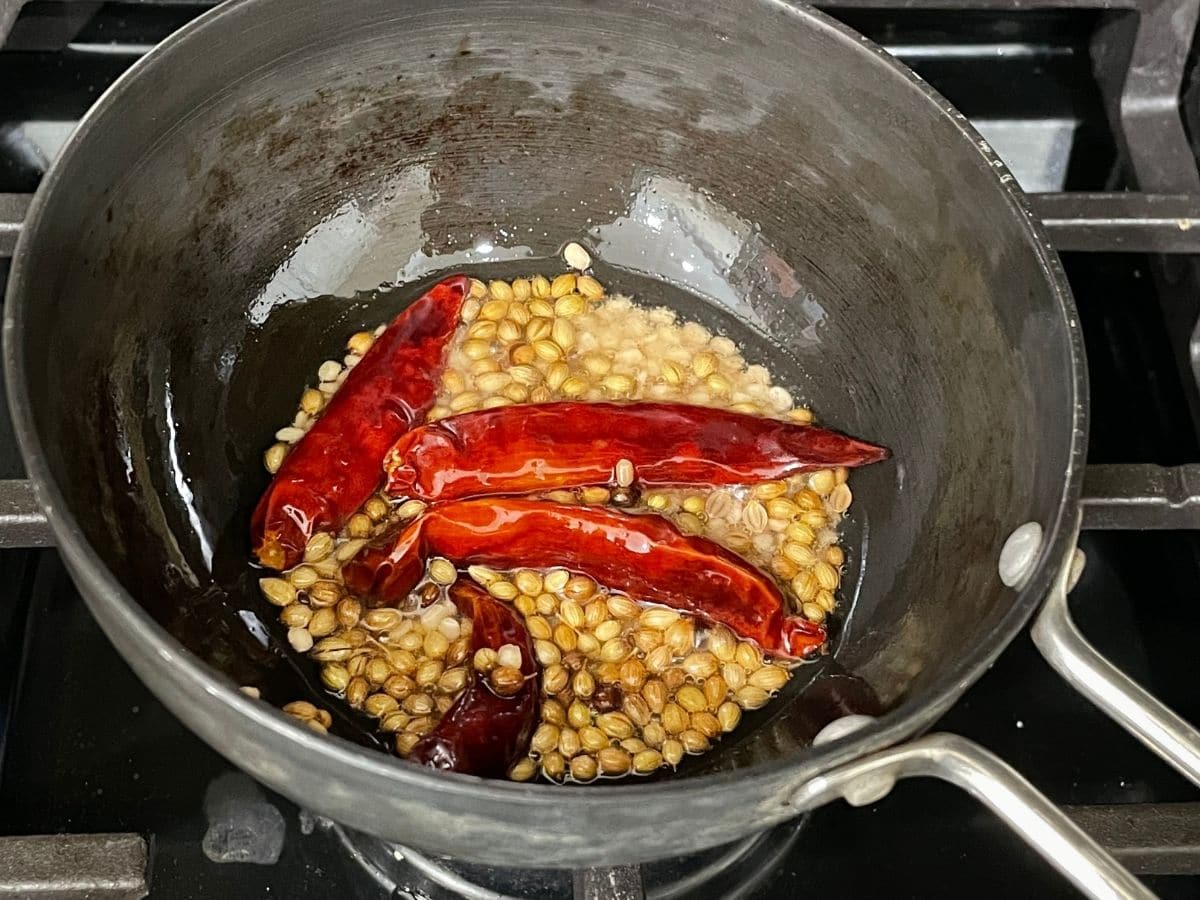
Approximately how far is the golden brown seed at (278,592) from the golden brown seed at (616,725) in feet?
0.71

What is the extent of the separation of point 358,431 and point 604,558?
0.20 metres

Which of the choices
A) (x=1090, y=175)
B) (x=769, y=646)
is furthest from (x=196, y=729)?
(x=1090, y=175)

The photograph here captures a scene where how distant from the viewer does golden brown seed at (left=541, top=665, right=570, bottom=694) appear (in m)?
0.75

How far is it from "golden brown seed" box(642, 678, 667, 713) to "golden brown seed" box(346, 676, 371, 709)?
0.18 metres


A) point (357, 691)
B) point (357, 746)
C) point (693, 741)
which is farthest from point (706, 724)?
point (357, 746)

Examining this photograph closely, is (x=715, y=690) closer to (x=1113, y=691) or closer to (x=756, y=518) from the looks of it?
(x=756, y=518)

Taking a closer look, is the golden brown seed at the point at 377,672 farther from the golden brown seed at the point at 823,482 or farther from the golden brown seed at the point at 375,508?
the golden brown seed at the point at 823,482

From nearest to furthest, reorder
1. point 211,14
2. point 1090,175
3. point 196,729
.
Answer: point 196,729
point 211,14
point 1090,175

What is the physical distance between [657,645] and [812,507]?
0.52 feet

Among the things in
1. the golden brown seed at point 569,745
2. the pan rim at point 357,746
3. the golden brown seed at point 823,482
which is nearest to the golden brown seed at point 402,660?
the golden brown seed at point 569,745

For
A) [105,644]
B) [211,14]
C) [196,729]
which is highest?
[211,14]

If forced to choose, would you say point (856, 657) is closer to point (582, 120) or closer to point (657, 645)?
point (657, 645)

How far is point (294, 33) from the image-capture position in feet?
2.45

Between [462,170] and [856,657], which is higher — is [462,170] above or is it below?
above
